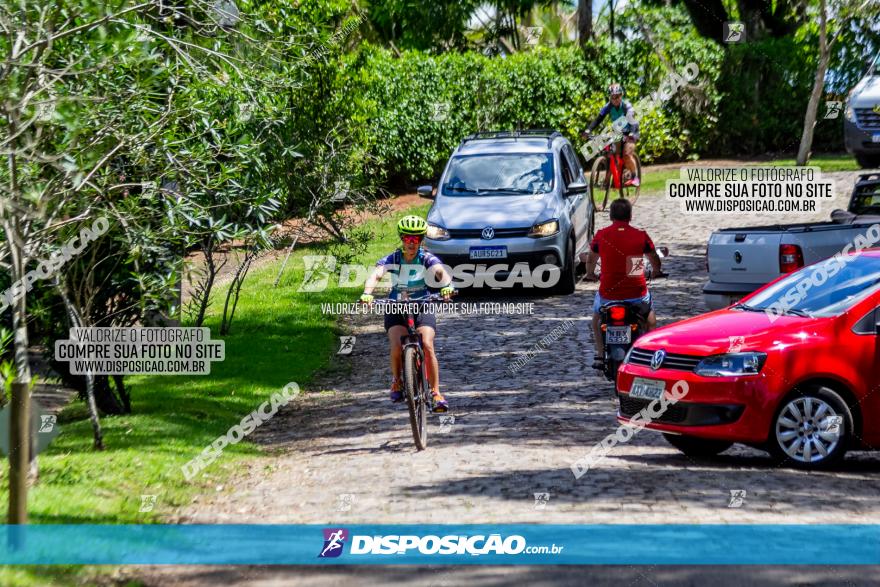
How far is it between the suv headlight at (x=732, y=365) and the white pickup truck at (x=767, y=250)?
180 inches

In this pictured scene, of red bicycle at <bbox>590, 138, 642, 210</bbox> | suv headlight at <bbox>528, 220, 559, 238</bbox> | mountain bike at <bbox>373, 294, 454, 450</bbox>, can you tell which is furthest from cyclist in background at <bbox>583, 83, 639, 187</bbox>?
mountain bike at <bbox>373, 294, 454, 450</bbox>

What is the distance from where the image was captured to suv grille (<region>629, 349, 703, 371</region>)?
10.8 metres

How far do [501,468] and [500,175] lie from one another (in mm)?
10539

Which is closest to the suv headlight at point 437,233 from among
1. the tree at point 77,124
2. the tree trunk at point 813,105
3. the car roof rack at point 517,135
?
the car roof rack at point 517,135

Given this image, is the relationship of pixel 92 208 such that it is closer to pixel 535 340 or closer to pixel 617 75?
pixel 535 340

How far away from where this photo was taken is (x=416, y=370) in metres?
11.9

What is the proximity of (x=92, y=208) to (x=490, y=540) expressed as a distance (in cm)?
467

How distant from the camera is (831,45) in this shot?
36.7 m

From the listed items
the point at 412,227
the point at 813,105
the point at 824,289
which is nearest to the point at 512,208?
the point at 412,227

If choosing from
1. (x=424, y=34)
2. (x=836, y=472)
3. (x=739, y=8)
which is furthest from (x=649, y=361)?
(x=424, y=34)

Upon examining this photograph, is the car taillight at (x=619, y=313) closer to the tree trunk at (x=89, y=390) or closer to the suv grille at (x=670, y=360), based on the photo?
the suv grille at (x=670, y=360)

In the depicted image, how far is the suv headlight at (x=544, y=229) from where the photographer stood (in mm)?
19203

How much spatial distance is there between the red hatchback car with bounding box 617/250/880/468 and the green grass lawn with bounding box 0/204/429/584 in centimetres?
376

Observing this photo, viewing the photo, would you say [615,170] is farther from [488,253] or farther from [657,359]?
[657,359]
